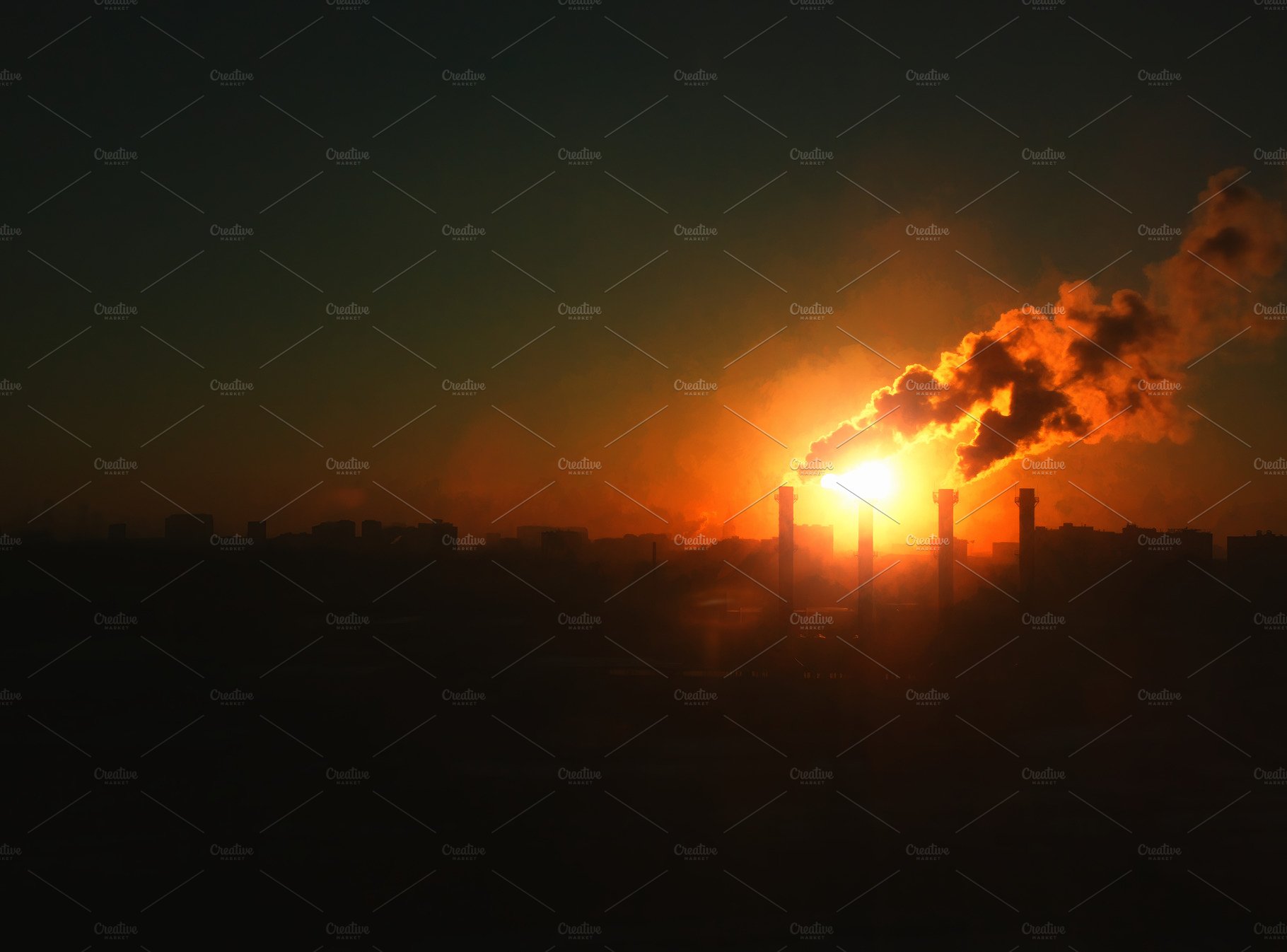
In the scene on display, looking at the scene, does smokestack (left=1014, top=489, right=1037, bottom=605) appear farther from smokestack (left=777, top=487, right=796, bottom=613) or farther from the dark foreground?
smokestack (left=777, top=487, right=796, bottom=613)

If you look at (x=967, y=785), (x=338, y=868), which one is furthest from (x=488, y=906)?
(x=967, y=785)

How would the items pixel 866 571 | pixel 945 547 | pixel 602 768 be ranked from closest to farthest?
1. pixel 602 768
2. pixel 866 571
3. pixel 945 547

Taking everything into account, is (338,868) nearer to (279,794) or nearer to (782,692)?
(279,794)

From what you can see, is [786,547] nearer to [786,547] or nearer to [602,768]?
[786,547]

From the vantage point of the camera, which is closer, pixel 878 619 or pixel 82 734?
pixel 82 734

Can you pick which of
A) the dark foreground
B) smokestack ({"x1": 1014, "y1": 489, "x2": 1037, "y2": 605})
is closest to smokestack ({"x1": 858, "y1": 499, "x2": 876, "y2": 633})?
the dark foreground

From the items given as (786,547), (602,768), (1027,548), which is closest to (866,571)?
(786,547)

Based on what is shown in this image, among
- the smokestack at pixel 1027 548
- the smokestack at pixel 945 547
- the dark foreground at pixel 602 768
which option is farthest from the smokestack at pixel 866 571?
the smokestack at pixel 1027 548

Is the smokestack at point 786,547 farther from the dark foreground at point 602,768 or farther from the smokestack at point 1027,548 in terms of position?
the smokestack at point 1027,548
